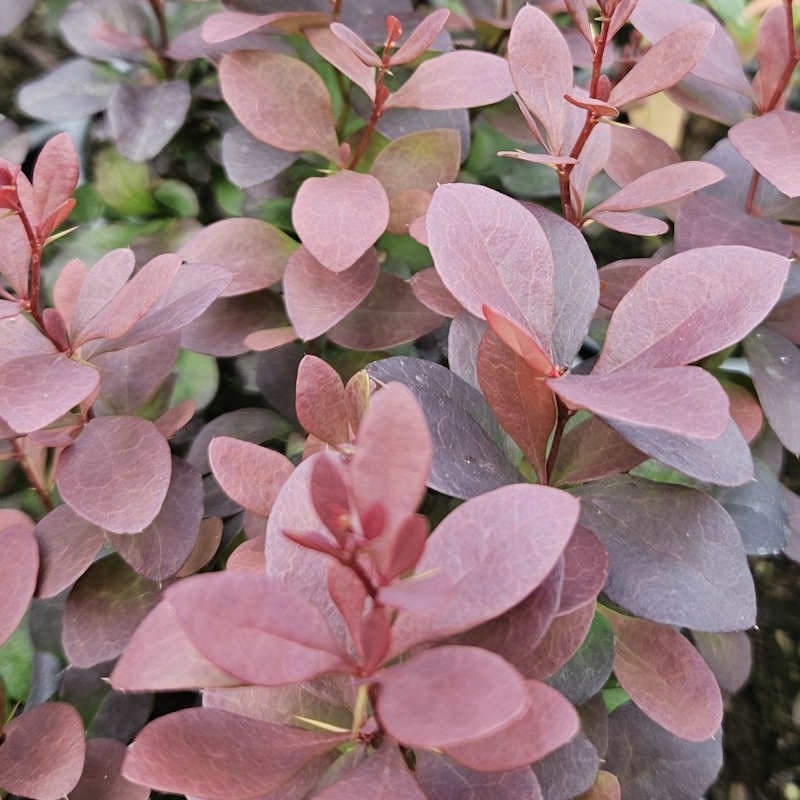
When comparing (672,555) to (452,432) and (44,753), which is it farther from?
(44,753)

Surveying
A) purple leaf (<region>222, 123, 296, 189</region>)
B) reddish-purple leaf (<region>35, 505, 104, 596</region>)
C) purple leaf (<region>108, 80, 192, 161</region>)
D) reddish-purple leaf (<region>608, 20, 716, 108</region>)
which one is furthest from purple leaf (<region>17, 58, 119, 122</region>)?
reddish-purple leaf (<region>608, 20, 716, 108</region>)

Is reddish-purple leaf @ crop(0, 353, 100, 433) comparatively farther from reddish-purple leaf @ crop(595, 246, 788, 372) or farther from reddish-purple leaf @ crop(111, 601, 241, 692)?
reddish-purple leaf @ crop(595, 246, 788, 372)

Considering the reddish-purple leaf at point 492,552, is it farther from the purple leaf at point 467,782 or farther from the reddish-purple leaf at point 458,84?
the reddish-purple leaf at point 458,84

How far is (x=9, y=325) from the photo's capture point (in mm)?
606

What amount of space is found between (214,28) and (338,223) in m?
0.24

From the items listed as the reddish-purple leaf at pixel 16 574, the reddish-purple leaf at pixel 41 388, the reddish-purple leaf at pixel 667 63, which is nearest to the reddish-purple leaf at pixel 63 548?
the reddish-purple leaf at pixel 16 574

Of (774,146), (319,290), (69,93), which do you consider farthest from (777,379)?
(69,93)

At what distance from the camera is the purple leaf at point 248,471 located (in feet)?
1.60

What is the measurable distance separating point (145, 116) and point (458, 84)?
1.23 ft

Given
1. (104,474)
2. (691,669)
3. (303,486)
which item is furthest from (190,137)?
(691,669)

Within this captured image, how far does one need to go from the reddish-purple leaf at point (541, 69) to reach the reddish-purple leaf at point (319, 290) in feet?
0.60

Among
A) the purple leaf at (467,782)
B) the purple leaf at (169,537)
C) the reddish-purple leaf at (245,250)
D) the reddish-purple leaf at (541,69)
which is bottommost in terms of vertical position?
the purple leaf at (169,537)

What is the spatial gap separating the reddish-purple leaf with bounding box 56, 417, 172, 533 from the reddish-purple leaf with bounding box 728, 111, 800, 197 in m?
0.48

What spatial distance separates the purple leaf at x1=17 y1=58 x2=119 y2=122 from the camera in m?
0.92
